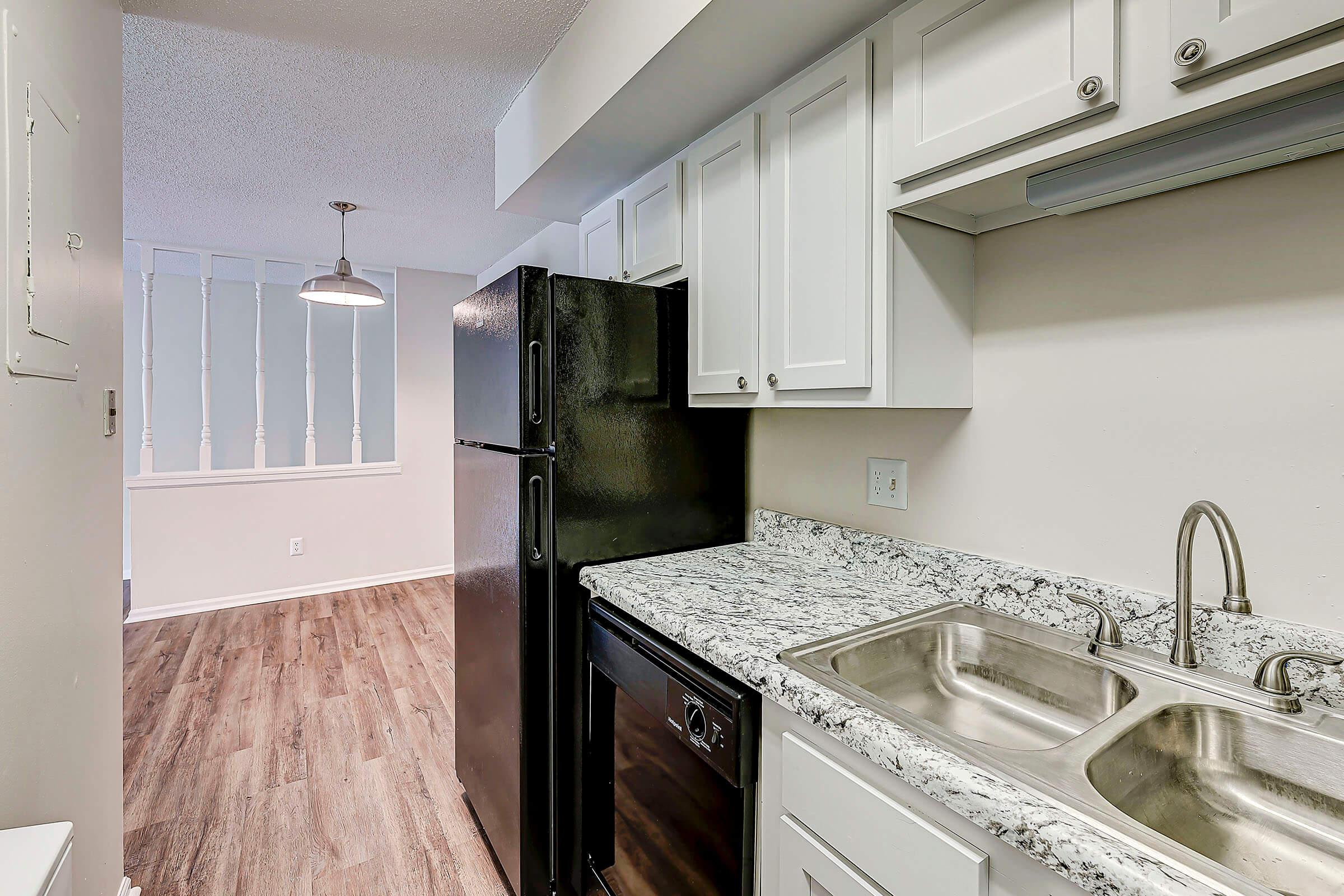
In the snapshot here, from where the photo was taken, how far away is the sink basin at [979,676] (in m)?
1.06

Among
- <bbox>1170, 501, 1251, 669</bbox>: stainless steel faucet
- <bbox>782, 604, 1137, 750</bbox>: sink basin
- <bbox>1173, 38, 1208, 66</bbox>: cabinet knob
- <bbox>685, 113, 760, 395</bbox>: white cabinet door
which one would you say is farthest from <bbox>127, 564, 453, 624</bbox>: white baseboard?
<bbox>1173, 38, 1208, 66</bbox>: cabinet knob

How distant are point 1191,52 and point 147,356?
17.1ft

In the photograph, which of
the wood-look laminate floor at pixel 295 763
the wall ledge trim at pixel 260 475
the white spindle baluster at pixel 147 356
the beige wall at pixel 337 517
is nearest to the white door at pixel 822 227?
the wood-look laminate floor at pixel 295 763

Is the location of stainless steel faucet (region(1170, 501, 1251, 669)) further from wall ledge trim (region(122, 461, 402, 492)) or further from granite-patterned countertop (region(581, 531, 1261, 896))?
wall ledge trim (region(122, 461, 402, 492))

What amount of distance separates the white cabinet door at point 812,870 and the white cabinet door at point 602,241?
176 centimetres

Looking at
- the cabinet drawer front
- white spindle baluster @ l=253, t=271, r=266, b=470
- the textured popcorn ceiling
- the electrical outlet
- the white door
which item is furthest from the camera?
white spindle baluster @ l=253, t=271, r=266, b=470

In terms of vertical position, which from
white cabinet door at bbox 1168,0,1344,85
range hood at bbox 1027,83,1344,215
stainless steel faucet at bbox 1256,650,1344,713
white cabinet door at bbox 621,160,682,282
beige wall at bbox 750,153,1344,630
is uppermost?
white cabinet door at bbox 621,160,682,282

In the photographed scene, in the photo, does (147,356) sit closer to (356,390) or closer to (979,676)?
(356,390)

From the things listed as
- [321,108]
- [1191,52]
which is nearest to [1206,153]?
[1191,52]

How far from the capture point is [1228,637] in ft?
3.26

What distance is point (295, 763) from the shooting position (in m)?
2.40

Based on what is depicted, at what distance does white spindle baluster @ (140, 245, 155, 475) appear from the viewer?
4.06 metres

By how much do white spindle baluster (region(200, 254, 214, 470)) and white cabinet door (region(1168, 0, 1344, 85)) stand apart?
5.03m

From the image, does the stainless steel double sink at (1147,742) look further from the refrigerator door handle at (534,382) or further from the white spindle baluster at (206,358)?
the white spindle baluster at (206,358)
